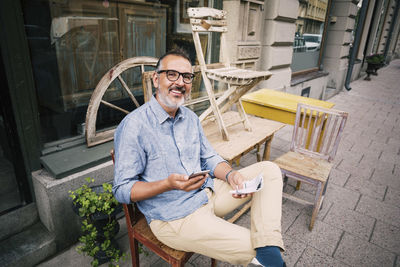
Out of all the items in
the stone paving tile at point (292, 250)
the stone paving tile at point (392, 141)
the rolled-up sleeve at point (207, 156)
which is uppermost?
the rolled-up sleeve at point (207, 156)

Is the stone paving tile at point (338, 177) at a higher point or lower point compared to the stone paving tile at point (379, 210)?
higher

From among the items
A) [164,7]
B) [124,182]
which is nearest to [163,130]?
[124,182]

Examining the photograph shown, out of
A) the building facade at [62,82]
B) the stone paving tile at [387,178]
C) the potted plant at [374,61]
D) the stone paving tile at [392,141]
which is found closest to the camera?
the building facade at [62,82]

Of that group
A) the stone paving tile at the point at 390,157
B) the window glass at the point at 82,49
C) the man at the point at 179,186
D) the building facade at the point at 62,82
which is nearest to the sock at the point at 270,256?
the man at the point at 179,186

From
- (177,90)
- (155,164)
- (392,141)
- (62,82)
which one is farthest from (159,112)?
(392,141)

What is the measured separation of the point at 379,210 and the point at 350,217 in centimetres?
45

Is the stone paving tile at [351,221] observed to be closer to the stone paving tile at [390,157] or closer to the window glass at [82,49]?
the stone paving tile at [390,157]

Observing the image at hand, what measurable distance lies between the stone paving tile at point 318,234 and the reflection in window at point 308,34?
17.3 feet

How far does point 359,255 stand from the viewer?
2.38 meters

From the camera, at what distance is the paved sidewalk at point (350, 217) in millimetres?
2330

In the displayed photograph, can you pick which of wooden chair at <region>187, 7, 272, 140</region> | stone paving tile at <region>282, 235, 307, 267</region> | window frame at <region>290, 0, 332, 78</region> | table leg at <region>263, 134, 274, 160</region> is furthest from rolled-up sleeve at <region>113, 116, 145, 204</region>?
window frame at <region>290, 0, 332, 78</region>

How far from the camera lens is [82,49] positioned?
2762 mm

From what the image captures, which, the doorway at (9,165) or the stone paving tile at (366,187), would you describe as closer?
the doorway at (9,165)

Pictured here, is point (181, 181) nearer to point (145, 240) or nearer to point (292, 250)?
point (145, 240)
